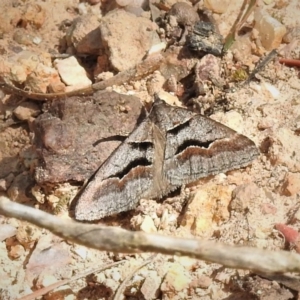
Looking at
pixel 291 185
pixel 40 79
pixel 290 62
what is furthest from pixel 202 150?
pixel 40 79

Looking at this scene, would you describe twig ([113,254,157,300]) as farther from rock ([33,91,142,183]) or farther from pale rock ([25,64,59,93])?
pale rock ([25,64,59,93])

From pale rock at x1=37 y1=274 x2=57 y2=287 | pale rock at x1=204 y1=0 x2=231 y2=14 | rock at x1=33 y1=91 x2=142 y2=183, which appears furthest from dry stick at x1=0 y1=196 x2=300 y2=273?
pale rock at x1=204 y1=0 x2=231 y2=14

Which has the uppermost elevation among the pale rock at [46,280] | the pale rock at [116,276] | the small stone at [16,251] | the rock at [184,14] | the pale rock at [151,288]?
the rock at [184,14]

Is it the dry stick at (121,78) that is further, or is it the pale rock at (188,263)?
the dry stick at (121,78)

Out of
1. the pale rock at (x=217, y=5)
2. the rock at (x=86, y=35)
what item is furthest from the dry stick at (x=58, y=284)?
the pale rock at (x=217, y=5)

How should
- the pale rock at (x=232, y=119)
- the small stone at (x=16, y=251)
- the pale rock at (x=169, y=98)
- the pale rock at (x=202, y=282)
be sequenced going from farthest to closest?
1. the pale rock at (x=169, y=98)
2. the pale rock at (x=232, y=119)
3. the small stone at (x=16, y=251)
4. the pale rock at (x=202, y=282)

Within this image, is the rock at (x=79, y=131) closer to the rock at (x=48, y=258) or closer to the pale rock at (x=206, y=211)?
the rock at (x=48, y=258)

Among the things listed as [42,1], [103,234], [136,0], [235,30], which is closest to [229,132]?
[235,30]
